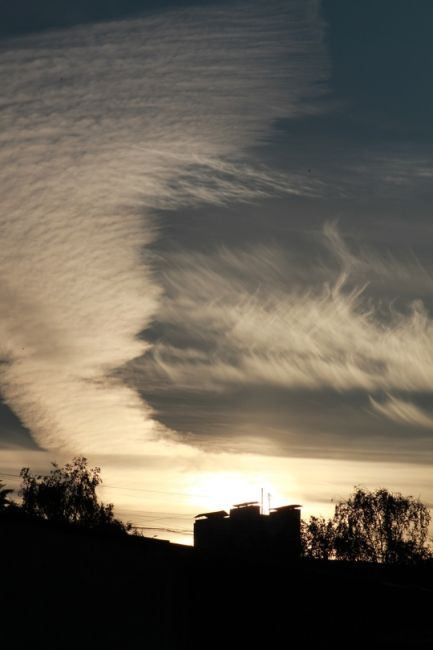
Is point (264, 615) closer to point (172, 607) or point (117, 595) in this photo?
point (172, 607)

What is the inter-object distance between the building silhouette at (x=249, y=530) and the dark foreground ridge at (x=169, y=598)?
17.5 ft

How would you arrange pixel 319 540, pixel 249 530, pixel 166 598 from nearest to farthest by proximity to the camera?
pixel 166 598
pixel 249 530
pixel 319 540

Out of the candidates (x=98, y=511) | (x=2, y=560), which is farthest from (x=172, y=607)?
(x=98, y=511)

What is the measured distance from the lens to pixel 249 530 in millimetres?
29125

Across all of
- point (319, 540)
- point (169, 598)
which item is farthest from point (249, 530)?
point (319, 540)

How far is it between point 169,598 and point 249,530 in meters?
9.96

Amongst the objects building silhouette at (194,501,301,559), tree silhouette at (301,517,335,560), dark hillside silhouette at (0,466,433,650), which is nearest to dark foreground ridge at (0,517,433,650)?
dark hillside silhouette at (0,466,433,650)

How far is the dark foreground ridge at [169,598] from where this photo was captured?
17.2m

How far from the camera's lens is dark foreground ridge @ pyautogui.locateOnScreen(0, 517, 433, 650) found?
17172 millimetres

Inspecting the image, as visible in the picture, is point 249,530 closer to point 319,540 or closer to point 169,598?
point 169,598

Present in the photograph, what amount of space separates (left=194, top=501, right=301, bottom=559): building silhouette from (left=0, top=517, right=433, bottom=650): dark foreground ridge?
5.34 meters

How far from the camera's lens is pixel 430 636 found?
25906mm

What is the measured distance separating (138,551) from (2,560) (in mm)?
3345

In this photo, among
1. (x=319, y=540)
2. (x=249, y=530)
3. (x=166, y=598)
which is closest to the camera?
(x=166, y=598)
